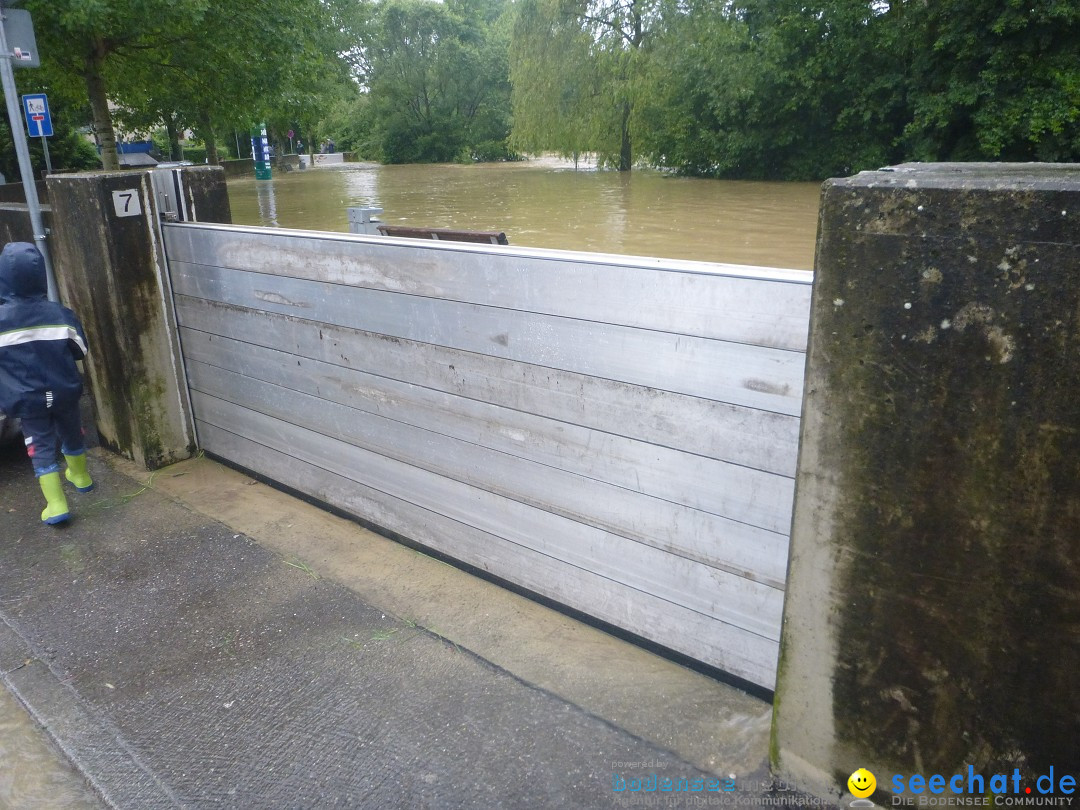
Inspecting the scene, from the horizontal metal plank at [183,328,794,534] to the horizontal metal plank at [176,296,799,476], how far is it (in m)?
0.03

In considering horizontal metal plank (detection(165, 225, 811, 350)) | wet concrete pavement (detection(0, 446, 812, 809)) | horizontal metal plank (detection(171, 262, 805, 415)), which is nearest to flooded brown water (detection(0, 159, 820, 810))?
wet concrete pavement (detection(0, 446, 812, 809))

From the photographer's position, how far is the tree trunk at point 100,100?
16.1 m

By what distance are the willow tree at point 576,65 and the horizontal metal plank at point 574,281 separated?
31451 mm

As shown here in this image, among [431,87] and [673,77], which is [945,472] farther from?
[431,87]

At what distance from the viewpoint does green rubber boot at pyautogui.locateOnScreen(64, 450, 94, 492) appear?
4.95m

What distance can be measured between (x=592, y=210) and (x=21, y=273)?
20.0 m

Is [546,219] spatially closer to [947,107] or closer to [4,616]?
[947,107]

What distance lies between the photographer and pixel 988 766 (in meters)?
2.14

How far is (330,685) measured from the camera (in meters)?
3.19

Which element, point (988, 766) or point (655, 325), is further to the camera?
point (655, 325)

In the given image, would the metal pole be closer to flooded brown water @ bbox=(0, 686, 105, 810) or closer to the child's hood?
the child's hood

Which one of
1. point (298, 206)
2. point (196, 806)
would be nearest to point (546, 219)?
point (298, 206)

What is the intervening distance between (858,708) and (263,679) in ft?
6.70

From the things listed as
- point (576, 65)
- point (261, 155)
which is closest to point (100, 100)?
point (576, 65)
